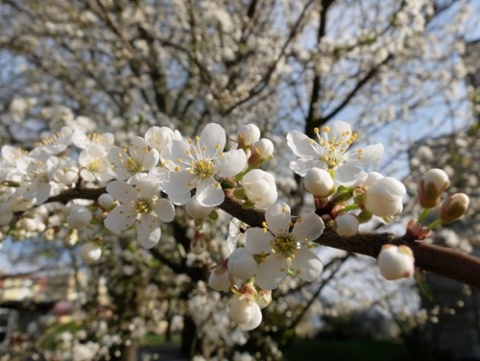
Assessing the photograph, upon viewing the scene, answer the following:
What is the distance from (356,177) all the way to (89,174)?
Result: 818 mm

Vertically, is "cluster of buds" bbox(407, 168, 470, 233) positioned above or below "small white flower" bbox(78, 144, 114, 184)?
above

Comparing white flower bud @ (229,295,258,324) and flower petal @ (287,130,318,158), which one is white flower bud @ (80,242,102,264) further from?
flower petal @ (287,130,318,158)

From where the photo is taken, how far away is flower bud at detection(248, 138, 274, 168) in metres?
1.00

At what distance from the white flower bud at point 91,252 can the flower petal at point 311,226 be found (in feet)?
2.31

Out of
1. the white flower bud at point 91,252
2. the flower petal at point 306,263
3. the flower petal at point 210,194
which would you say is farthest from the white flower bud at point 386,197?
the white flower bud at point 91,252

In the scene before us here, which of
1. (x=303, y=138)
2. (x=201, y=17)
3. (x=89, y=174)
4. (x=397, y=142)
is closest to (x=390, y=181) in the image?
(x=303, y=138)

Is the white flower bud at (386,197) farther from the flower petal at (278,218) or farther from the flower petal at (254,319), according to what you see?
the flower petal at (254,319)

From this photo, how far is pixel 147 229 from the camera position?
1.15 meters

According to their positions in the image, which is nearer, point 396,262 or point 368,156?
point 396,262

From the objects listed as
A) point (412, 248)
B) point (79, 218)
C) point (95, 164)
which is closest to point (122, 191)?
point (79, 218)

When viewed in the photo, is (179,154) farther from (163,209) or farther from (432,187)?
(432,187)

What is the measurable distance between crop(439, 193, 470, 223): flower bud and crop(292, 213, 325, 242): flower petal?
221 mm

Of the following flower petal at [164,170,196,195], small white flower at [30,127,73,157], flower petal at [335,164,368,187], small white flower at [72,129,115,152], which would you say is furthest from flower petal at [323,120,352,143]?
small white flower at [30,127,73,157]

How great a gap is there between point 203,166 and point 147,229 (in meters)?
0.24
